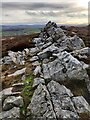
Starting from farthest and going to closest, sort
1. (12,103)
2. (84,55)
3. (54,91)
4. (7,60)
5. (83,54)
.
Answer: (7,60) < (83,54) < (84,55) < (54,91) < (12,103)

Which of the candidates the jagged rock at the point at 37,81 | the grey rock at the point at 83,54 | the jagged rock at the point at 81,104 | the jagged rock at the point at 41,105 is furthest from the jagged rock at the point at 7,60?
the jagged rock at the point at 81,104

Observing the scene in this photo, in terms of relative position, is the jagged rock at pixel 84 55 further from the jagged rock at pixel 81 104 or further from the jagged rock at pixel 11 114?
the jagged rock at pixel 11 114

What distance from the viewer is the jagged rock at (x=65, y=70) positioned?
2473cm

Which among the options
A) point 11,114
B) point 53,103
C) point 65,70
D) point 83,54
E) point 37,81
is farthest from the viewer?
point 83,54

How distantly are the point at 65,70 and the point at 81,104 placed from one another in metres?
5.02

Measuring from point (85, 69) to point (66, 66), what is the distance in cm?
187

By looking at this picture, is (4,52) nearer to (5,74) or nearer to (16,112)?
(5,74)

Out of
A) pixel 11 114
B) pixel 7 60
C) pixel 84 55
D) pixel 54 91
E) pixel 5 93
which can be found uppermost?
pixel 84 55

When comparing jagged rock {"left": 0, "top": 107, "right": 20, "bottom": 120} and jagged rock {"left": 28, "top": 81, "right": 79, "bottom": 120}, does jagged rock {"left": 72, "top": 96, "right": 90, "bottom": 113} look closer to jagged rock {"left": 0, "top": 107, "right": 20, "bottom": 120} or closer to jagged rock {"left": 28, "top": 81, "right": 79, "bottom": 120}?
jagged rock {"left": 28, "top": 81, "right": 79, "bottom": 120}

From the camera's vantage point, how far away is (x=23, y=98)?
891 inches

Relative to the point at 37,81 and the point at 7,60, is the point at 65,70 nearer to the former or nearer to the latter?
the point at 37,81

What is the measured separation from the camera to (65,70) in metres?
25.7

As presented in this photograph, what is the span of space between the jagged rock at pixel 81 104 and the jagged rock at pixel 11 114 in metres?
4.73

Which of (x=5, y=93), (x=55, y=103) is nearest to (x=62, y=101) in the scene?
(x=55, y=103)
